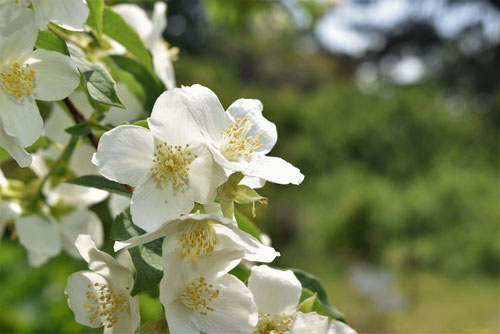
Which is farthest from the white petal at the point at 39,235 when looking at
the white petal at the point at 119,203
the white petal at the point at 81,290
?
the white petal at the point at 81,290

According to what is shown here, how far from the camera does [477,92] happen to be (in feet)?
54.6

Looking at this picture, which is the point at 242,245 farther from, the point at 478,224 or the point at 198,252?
the point at 478,224

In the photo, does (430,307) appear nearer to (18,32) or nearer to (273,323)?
(273,323)

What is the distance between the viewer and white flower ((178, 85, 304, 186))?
1.72 feet

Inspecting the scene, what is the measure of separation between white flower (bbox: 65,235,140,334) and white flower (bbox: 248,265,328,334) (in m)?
0.13

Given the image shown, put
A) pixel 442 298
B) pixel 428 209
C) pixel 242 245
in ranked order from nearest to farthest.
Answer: pixel 242 245 → pixel 442 298 → pixel 428 209

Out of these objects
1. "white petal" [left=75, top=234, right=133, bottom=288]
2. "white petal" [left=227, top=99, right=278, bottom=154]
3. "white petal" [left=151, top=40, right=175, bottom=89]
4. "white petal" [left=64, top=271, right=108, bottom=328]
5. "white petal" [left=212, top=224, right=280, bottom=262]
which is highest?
"white petal" [left=151, top=40, right=175, bottom=89]

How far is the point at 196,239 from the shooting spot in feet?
1.69

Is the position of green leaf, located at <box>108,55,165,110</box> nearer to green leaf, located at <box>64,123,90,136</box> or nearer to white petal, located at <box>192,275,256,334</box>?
green leaf, located at <box>64,123,90,136</box>

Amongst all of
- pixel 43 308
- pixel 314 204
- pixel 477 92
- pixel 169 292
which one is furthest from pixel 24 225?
pixel 477 92

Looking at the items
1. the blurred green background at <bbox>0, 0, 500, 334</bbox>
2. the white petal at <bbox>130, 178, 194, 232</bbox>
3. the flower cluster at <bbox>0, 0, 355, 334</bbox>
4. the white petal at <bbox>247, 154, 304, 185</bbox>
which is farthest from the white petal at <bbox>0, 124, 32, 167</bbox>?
the blurred green background at <bbox>0, 0, 500, 334</bbox>

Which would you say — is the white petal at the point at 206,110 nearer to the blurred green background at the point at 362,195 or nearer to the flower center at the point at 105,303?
the flower center at the point at 105,303

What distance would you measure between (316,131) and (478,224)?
3.49 metres

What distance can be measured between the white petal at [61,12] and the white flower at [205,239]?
213mm
